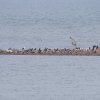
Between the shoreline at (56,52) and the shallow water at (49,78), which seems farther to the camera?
the shoreline at (56,52)

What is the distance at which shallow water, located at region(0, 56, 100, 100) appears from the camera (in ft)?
103

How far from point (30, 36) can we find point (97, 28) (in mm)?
10581

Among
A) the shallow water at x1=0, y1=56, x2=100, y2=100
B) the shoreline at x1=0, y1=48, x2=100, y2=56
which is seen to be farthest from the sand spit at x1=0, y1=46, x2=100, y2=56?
the shallow water at x1=0, y1=56, x2=100, y2=100

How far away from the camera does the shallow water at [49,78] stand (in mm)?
31364

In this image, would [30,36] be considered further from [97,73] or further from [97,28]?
[97,73]

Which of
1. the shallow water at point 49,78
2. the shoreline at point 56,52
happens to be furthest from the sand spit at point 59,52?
the shallow water at point 49,78

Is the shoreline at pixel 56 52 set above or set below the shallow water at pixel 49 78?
above

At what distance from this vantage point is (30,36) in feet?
183

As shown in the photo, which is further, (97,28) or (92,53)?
(97,28)

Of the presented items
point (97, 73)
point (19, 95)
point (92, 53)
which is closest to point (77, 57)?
point (92, 53)

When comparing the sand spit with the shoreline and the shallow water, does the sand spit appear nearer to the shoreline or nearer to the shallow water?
the shoreline

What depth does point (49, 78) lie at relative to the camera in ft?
115

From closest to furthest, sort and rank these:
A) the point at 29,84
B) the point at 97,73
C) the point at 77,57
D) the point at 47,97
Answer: the point at 47,97
the point at 29,84
the point at 97,73
the point at 77,57

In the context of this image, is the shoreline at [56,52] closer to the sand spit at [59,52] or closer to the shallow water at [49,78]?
the sand spit at [59,52]
